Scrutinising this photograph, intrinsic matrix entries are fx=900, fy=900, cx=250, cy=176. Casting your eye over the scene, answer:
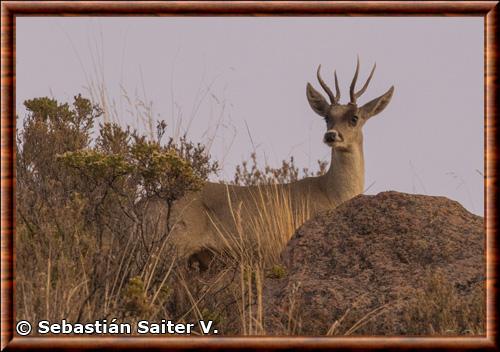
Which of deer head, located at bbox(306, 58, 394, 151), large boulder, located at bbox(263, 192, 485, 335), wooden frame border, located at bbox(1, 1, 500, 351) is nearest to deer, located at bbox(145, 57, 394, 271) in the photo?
deer head, located at bbox(306, 58, 394, 151)

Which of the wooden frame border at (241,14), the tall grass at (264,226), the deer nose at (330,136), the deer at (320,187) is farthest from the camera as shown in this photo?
the deer nose at (330,136)

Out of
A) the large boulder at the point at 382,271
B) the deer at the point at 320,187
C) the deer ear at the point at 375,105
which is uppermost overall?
the deer ear at the point at 375,105

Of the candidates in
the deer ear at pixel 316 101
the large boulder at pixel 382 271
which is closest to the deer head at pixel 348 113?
the deer ear at pixel 316 101

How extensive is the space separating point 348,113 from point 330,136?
572 millimetres

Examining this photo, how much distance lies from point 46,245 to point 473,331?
11.6ft

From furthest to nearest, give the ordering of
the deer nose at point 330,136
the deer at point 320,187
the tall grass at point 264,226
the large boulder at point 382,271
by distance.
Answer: the deer nose at point 330,136
the deer at point 320,187
the tall grass at point 264,226
the large boulder at point 382,271

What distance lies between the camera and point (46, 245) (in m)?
7.54

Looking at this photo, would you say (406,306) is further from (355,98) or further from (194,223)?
(355,98)

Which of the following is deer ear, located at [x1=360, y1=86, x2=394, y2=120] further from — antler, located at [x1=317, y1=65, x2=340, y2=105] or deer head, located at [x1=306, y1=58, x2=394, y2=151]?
antler, located at [x1=317, y1=65, x2=340, y2=105]

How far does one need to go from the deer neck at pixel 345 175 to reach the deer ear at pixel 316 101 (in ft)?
1.86

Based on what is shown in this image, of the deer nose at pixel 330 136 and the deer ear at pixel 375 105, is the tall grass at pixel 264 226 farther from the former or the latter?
the deer ear at pixel 375 105

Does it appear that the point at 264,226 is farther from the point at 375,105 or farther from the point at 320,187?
the point at 375,105

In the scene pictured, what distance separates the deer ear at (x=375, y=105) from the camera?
38.5 ft

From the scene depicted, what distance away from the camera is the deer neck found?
38.1 ft
